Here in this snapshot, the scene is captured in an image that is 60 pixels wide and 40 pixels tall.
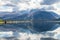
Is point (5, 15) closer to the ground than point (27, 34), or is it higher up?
higher up

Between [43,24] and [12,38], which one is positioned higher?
[43,24]

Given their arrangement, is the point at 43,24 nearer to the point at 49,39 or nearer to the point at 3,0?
the point at 49,39

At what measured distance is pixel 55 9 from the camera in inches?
72.1

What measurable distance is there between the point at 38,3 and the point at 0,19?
0.68 meters

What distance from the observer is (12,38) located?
1777 mm

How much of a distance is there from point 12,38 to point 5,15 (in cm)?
39

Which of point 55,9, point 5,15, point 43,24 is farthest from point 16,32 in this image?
point 55,9

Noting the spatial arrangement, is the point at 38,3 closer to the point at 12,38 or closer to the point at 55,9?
the point at 55,9

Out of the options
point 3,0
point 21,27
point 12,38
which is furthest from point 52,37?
point 3,0

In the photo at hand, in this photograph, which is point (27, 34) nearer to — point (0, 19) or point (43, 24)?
point (43, 24)

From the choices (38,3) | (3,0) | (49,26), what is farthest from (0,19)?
(49,26)

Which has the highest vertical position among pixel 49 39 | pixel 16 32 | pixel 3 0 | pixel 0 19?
pixel 3 0

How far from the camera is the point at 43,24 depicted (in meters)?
1.78

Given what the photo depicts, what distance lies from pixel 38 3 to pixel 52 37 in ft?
1.99
